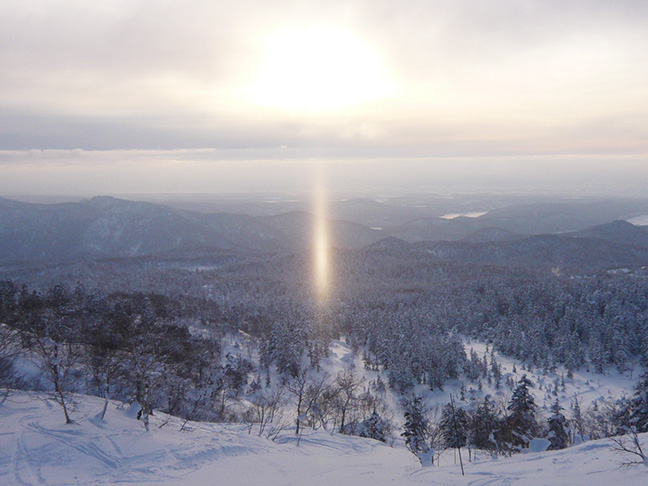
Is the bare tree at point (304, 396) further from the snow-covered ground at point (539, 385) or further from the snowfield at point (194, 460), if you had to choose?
the snow-covered ground at point (539, 385)

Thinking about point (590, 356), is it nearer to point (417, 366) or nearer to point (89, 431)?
point (417, 366)

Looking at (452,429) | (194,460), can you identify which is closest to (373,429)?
(452,429)

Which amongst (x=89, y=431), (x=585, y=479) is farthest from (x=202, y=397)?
(x=585, y=479)

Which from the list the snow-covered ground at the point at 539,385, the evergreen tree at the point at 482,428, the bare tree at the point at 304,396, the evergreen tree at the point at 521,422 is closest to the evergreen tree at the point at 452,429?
the evergreen tree at the point at 482,428

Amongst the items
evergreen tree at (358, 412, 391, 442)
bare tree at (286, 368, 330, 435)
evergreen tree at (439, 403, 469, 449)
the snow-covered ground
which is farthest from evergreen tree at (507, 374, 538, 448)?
the snow-covered ground

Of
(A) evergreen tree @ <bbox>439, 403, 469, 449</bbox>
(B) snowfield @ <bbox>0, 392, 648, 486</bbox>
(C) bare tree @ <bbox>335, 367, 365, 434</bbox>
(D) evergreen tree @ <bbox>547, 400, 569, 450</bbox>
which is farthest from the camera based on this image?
(C) bare tree @ <bbox>335, 367, 365, 434</bbox>

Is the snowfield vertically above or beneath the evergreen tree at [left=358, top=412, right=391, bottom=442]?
above

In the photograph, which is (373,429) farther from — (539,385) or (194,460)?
(539,385)

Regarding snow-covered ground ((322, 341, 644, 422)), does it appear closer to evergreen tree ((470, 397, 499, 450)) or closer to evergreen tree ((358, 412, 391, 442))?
evergreen tree ((470, 397, 499, 450))
